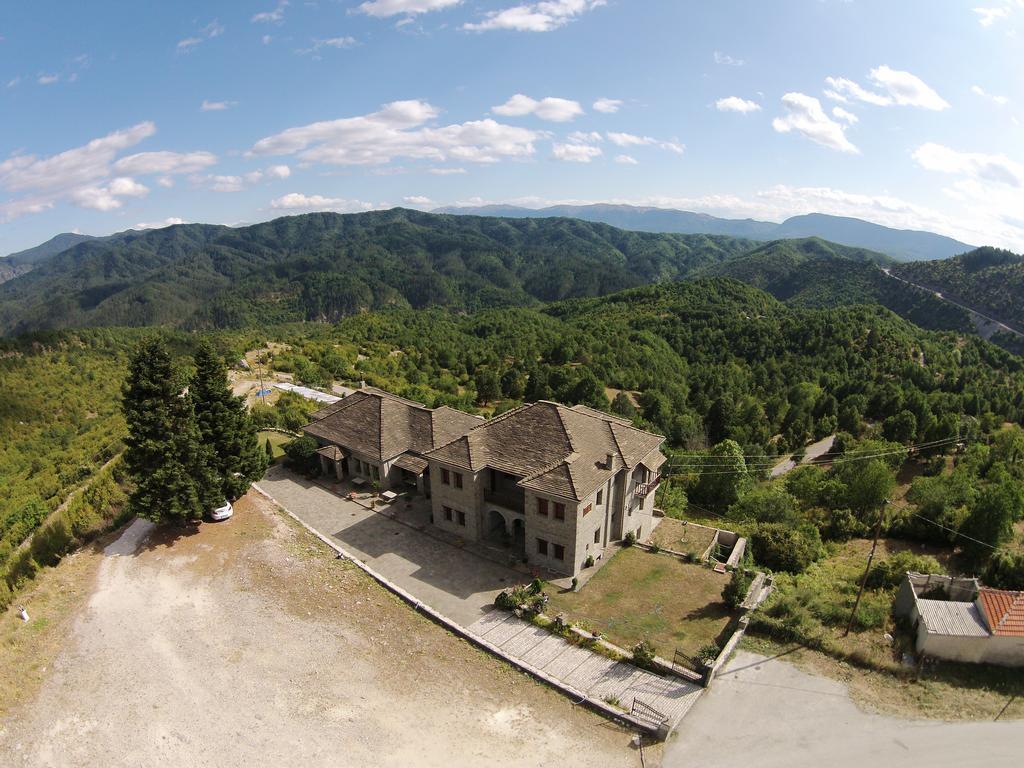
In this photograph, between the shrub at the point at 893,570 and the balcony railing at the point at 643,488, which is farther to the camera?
the balcony railing at the point at 643,488

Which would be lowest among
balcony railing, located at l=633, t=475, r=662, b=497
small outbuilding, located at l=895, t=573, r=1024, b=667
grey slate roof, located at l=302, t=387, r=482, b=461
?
small outbuilding, located at l=895, t=573, r=1024, b=667

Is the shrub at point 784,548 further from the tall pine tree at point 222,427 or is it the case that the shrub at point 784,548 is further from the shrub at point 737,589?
the tall pine tree at point 222,427

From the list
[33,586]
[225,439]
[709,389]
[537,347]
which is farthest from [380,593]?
[537,347]

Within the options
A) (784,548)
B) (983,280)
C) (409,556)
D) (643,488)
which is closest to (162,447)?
(409,556)

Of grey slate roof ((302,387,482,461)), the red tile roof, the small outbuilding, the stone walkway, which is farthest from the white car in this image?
the red tile roof

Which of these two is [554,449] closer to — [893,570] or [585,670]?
[585,670]

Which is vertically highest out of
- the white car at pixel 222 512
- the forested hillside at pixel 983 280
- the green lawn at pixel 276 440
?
the forested hillside at pixel 983 280

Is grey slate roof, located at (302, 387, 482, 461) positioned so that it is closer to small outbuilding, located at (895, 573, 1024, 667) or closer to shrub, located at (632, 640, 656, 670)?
shrub, located at (632, 640, 656, 670)

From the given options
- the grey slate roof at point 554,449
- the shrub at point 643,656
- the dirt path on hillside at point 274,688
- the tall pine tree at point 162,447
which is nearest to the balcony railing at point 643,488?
the grey slate roof at point 554,449
